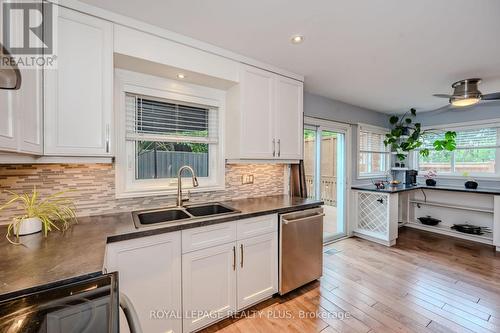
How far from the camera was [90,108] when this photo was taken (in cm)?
156

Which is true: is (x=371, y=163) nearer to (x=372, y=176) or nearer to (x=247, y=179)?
(x=372, y=176)

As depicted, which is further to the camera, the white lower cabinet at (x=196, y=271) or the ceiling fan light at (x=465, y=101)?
the ceiling fan light at (x=465, y=101)

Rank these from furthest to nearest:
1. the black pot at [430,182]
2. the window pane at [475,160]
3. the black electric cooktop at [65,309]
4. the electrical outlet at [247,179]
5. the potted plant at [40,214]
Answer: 1. the black pot at [430,182]
2. the window pane at [475,160]
3. the electrical outlet at [247,179]
4. the potted plant at [40,214]
5. the black electric cooktop at [65,309]

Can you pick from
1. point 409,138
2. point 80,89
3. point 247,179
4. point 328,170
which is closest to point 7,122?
point 80,89

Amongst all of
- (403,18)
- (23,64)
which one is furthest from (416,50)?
(23,64)

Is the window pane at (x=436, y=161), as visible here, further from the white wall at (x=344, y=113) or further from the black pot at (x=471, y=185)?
the white wall at (x=344, y=113)

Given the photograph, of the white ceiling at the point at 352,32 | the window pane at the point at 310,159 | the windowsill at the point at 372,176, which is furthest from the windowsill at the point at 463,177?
the window pane at the point at 310,159

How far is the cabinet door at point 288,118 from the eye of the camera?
2.51 m

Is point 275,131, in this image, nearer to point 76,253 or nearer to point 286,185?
point 286,185

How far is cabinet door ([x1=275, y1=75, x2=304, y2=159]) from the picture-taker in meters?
2.51

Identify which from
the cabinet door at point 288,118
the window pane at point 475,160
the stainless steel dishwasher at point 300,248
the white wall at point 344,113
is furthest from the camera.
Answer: the window pane at point 475,160

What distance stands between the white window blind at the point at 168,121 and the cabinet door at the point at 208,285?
1162 millimetres

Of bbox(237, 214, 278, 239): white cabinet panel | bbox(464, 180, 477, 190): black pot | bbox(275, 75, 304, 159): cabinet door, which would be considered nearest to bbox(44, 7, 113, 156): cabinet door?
bbox(237, 214, 278, 239): white cabinet panel

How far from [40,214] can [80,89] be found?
87 cm
